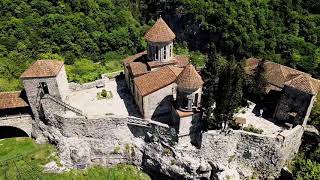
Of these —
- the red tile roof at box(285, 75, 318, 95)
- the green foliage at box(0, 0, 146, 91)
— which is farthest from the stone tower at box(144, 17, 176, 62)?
the green foliage at box(0, 0, 146, 91)

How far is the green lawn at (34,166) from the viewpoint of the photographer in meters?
34.5

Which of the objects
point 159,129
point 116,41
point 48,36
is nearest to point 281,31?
point 116,41

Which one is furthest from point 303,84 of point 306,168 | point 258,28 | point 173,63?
point 258,28

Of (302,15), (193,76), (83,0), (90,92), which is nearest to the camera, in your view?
(193,76)

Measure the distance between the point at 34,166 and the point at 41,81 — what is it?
29.2ft

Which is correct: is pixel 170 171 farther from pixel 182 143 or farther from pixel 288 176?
pixel 288 176

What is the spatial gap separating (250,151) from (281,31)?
31.0m

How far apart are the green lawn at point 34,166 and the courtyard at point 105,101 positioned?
18.9 feet

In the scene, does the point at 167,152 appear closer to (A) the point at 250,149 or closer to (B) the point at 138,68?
(A) the point at 250,149

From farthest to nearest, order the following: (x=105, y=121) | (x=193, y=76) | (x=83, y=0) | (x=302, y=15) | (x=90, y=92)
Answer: (x=83, y=0), (x=302, y=15), (x=90, y=92), (x=105, y=121), (x=193, y=76)

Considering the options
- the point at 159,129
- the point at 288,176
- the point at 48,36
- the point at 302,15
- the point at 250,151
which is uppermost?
the point at 302,15

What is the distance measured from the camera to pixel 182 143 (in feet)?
113

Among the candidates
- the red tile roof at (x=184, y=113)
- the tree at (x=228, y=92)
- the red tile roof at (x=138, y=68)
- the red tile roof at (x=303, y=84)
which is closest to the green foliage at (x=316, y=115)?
the red tile roof at (x=303, y=84)

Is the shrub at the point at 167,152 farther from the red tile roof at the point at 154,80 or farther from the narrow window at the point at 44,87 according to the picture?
the narrow window at the point at 44,87
